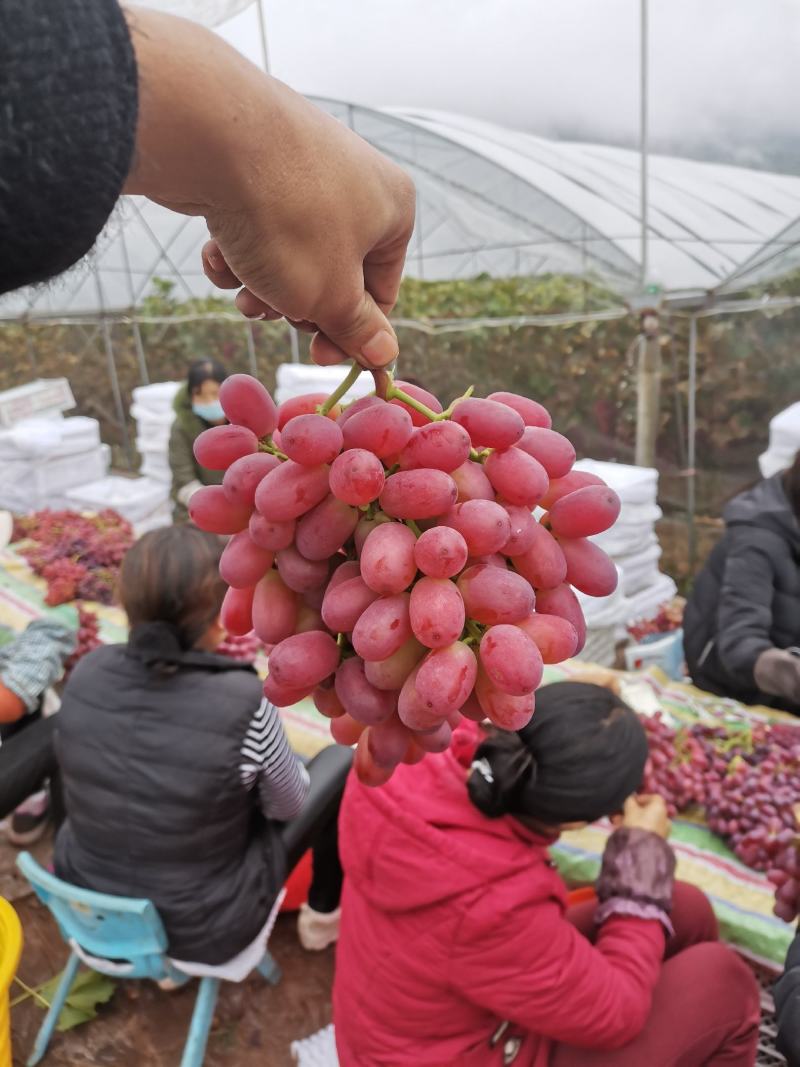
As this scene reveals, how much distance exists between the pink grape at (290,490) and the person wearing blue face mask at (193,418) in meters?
2.84

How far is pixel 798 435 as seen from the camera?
2689 mm

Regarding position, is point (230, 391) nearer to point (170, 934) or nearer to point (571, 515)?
point (571, 515)

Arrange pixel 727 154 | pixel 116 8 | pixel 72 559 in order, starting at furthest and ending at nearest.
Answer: pixel 727 154 < pixel 72 559 < pixel 116 8

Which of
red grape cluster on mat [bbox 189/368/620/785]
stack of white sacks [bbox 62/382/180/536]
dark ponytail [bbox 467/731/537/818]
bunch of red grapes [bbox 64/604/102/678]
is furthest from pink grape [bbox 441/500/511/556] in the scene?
stack of white sacks [bbox 62/382/180/536]

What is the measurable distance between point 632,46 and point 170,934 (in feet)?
18.4

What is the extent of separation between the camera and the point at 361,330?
584 millimetres

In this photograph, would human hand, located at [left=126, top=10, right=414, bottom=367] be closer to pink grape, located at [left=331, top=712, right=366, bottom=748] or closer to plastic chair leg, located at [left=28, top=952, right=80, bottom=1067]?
pink grape, located at [left=331, top=712, right=366, bottom=748]

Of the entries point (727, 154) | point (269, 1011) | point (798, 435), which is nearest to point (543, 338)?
point (727, 154)

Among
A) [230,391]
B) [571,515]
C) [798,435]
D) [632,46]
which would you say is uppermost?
[632,46]

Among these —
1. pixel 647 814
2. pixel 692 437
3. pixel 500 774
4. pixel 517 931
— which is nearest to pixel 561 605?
pixel 500 774

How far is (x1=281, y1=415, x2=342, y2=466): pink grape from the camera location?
0.55 metres

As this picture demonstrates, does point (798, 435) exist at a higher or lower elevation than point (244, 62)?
lower

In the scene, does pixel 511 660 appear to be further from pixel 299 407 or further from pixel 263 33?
pixel 263 33

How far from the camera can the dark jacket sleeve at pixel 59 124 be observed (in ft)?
1.24
